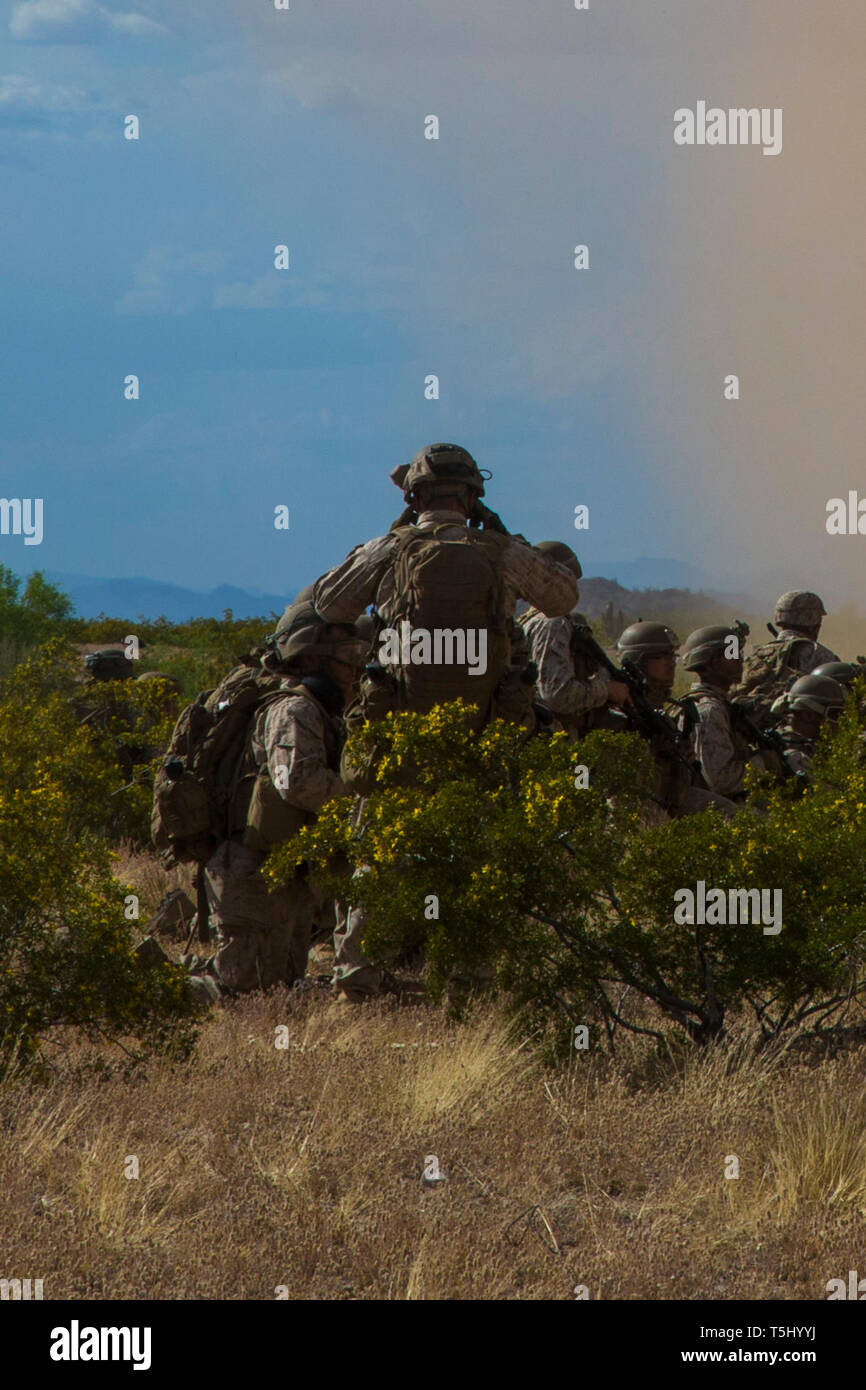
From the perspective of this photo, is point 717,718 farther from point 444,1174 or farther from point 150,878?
point 444,1174

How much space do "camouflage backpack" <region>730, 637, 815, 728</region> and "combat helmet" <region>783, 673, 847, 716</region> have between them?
94.5 inches

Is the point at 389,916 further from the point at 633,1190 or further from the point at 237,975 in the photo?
the point at 237,975

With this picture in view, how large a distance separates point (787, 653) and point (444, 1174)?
10347 mm

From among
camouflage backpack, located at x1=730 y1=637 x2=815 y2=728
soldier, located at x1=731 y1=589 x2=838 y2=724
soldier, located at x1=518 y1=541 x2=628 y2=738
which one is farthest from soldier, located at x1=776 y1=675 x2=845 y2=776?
soldier, located at x1=731 y1=589 x2=838 y2=724

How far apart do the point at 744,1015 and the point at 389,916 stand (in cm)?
181

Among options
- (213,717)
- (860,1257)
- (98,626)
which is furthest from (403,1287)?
(98,626)

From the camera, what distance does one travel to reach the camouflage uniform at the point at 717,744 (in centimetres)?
1083

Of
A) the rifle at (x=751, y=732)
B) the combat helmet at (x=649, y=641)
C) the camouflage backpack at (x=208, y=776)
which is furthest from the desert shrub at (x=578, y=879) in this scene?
the combat helmet at (x=649, y=641)

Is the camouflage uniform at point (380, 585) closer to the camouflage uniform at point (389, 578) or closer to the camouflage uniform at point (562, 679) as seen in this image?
the camouflage uniform at point (389, 578)

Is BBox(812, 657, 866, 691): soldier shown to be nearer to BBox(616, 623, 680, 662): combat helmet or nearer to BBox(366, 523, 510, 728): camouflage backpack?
BBox(616, 623, 680, 662): combat helmet

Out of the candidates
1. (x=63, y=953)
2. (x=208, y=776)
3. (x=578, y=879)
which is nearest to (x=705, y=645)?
(x=208, y=776)

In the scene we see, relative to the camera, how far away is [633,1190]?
5.44 metres

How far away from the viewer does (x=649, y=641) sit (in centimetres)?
1203

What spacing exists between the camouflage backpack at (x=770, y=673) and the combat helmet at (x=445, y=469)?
6967mm
